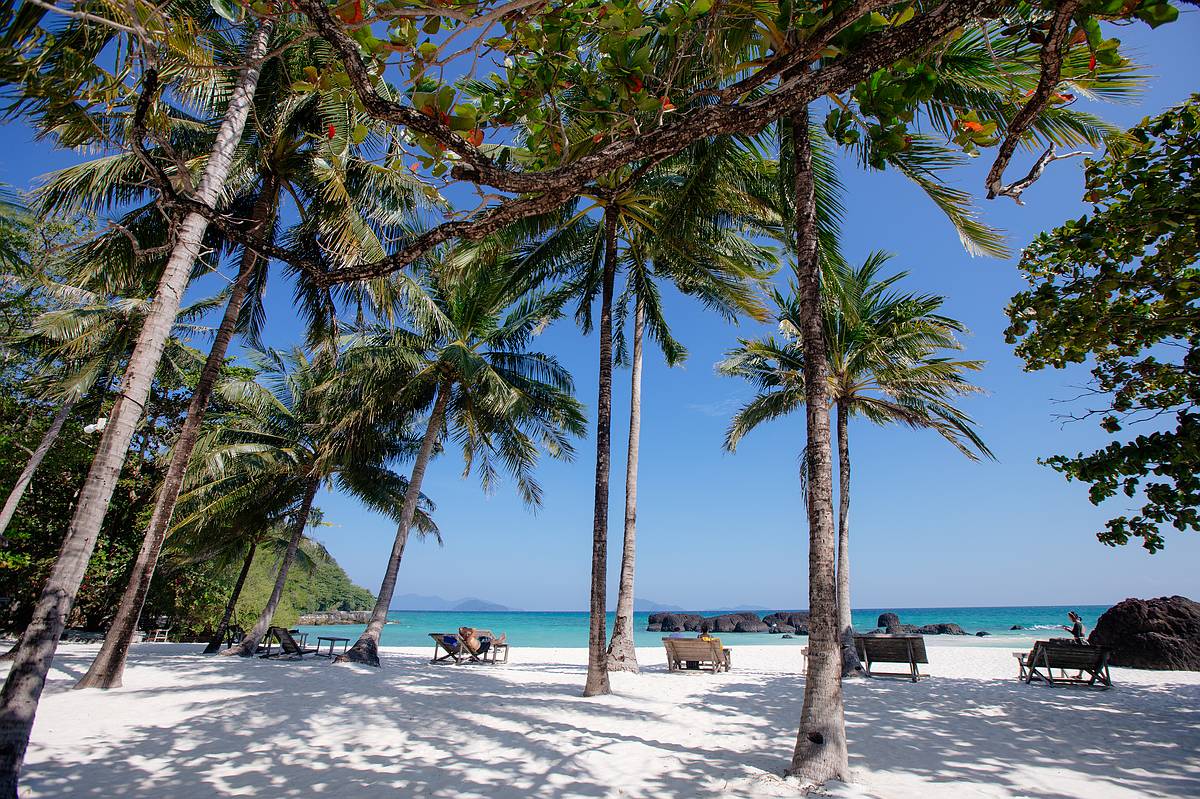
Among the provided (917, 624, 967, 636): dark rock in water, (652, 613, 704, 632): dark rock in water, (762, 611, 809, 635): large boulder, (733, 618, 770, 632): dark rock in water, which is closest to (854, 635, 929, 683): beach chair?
(733, 618, 770, 632): dark rock in water

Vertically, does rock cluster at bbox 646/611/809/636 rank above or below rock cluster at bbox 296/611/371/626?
above

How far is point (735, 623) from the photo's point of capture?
44.6m

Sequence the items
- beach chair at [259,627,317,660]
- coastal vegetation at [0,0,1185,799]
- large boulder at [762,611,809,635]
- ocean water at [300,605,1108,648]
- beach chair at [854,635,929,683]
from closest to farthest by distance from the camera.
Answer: coastal vegetation at [0,0,1185,799]
beach chair at [854,635,929,683]
beach chair at [259,627,317,660]
ocean water at [300,605,1108,648]
large boulder at [762,611,809,635]

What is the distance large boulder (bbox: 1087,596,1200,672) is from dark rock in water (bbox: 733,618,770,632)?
110 ft

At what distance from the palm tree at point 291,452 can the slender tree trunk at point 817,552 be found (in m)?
9.88

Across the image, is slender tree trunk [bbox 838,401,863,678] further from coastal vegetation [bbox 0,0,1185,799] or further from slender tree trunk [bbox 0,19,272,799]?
slender tree trunk [bbox 0,19,272,799]

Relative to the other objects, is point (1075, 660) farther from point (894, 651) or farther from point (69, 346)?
point (69, 346)

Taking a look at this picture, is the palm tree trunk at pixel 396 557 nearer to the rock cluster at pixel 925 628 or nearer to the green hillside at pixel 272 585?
the green hillside at pixel 272 585

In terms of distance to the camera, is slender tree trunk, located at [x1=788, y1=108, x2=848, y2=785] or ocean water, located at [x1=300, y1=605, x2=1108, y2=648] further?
ocean water, located at [x1=300, y1=605, x2=1108, y2=648]

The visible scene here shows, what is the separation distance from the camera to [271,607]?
45.6ft

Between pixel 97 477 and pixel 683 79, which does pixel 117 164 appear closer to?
pixel 97 477

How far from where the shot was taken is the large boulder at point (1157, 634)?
11.9 metres

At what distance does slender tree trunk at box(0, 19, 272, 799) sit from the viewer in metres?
3.56

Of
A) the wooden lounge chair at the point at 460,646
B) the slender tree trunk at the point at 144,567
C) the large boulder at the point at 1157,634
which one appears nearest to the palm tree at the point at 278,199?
the slender tree trunk at the point at 144,567
